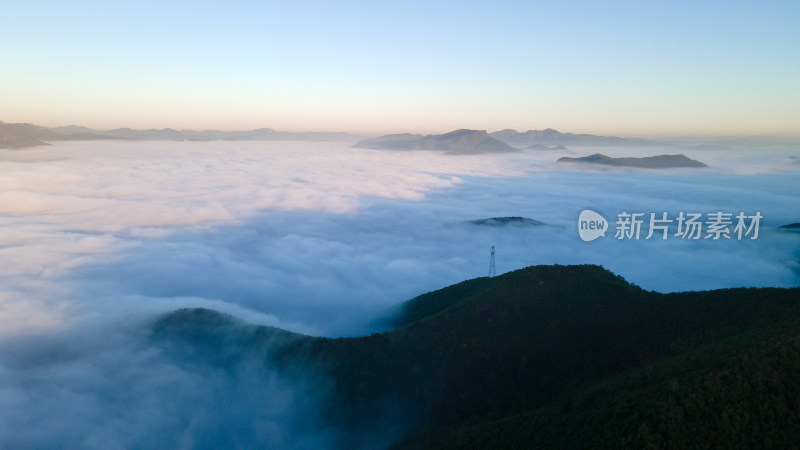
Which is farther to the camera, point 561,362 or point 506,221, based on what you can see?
point 506,221

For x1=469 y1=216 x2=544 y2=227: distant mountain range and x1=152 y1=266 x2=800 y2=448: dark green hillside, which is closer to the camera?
x1=152 y1=266 x2=800 y2=448: dark green hillside


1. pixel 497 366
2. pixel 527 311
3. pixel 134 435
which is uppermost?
pixel 527 311

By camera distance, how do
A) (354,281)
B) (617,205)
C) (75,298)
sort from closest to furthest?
(75,298), (354,281), (617,205)

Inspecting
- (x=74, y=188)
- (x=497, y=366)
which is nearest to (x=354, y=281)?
(x=497, y=366)

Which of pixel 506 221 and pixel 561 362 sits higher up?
pixel 561 362

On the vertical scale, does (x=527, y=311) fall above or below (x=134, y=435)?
above

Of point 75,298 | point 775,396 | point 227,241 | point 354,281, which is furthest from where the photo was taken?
point 227,241

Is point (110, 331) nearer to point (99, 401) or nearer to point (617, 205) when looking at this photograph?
point (99, 401)

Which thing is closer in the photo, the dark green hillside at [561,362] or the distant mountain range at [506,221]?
the dark green hillside at [561,362]
